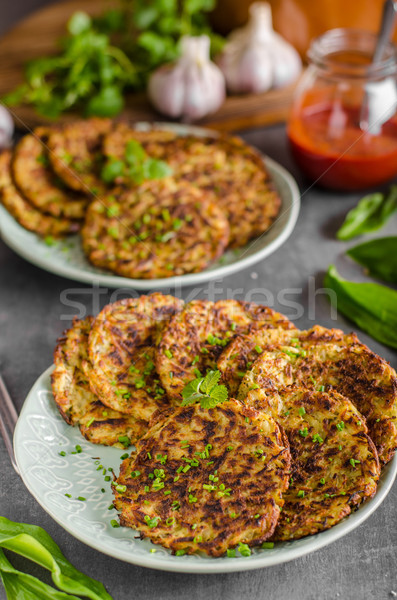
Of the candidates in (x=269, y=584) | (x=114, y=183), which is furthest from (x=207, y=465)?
(x=114, y=183)

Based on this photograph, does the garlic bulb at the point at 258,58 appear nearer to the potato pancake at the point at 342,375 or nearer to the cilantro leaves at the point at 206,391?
the potato pancake at the point at 342,375

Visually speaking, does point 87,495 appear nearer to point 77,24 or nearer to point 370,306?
point 370,306

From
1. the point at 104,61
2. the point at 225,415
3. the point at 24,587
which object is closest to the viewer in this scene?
the point at 24,587

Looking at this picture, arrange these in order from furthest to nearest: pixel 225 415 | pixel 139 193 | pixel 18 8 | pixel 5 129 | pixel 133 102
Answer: pixel 18 8 → pixel 133 102 → pixel 5 129 → pixel 139 193 → pixel 225 415

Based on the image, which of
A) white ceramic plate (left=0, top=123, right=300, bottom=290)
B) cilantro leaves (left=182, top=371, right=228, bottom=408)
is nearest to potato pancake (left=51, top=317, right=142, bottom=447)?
cilantro leaves (left=182, top=371, right=228, bottom=408)

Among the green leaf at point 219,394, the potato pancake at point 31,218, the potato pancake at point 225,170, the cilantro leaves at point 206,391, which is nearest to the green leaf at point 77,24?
the potato pancake at point 225,170

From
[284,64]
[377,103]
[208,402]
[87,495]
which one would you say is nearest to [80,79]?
[284,64]
